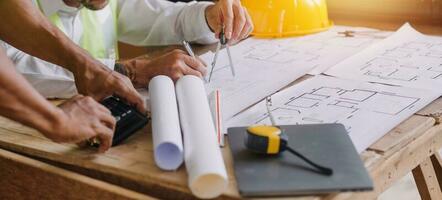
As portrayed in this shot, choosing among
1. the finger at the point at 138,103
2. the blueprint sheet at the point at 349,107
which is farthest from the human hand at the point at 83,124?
the blueprint sheet at the point at 349,107

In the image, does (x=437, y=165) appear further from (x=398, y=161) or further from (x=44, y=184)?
(x=44, y=184)

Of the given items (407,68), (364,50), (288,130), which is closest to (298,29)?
(364,50)

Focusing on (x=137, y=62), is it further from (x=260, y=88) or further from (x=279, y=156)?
(x=279, y=156)

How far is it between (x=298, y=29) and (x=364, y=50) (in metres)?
0.25

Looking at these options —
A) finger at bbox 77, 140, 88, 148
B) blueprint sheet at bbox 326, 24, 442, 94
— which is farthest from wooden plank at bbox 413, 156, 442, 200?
finger at bbox 77, 140, 88, 148

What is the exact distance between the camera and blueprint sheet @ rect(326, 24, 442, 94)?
53.7 inches

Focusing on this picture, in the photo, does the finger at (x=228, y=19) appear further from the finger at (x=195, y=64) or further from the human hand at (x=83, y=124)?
the human hand at (x=83, y=124)

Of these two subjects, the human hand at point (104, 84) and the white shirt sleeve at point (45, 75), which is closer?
the human hand at point (104, 84)

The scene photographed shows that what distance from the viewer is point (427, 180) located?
1400mm

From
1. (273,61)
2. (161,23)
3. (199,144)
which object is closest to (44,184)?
(199,144)

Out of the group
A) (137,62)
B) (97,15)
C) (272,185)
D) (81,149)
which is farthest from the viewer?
(97,15)

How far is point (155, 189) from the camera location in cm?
98

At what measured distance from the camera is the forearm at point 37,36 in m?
1.29

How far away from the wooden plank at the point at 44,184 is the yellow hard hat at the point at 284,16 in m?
0.90
